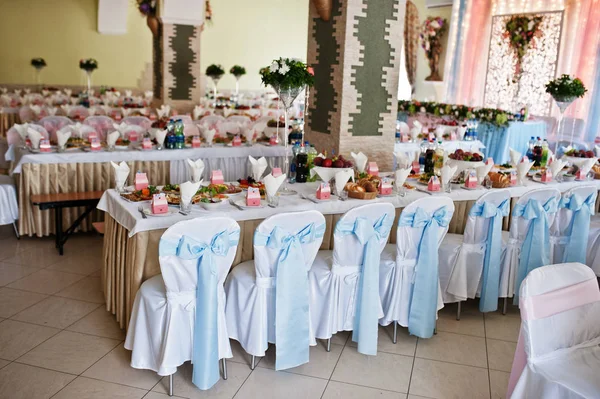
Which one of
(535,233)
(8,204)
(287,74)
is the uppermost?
(287,74)

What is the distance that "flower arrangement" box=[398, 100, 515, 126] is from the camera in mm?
8188

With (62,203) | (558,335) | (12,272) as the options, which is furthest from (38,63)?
(558,335)

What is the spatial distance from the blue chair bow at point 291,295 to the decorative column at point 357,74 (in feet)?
6.35

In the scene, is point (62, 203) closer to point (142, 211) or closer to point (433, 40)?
point (142, 211)

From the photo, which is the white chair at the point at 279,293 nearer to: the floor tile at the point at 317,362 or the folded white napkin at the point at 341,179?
the floor tile at the point at 317,362

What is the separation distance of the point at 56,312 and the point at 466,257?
2.65m

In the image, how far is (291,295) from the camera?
281cm

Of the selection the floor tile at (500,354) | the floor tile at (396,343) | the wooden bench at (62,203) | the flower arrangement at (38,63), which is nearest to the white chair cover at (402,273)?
the floor tile at (396,343)

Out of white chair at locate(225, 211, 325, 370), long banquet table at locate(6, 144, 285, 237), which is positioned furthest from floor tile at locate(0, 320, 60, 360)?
long banquet table at locate(6, 144, 285, 237)

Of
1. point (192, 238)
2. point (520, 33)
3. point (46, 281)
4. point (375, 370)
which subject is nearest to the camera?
point (192, 238)

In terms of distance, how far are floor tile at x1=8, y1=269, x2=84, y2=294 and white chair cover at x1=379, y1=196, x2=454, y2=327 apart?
2.27m

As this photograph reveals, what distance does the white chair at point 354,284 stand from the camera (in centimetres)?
296

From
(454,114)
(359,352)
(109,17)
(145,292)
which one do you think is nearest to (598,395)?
(359,352)

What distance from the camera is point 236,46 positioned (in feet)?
49.9
